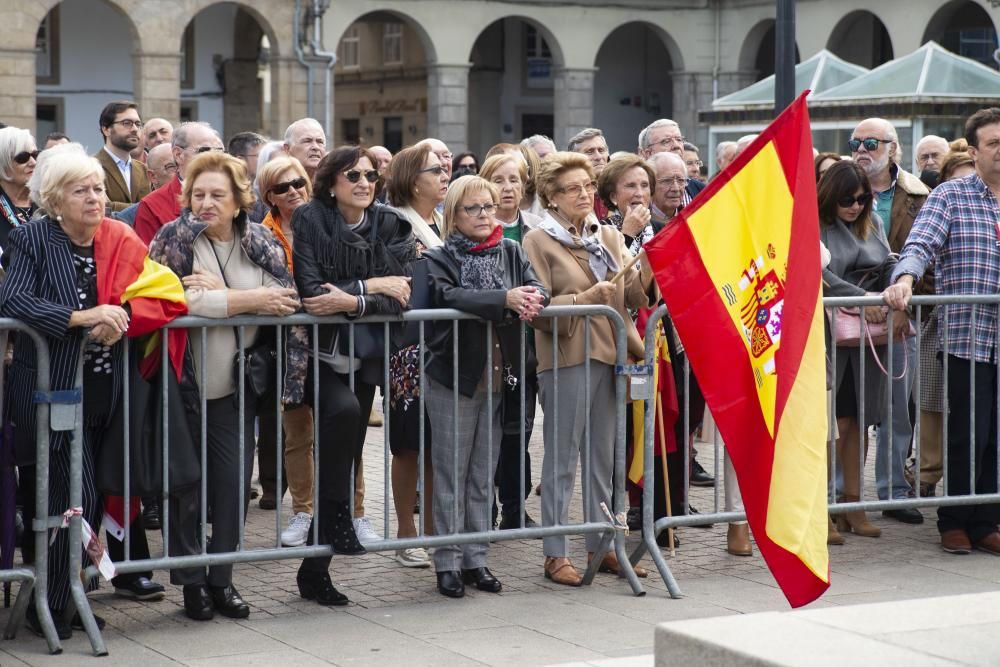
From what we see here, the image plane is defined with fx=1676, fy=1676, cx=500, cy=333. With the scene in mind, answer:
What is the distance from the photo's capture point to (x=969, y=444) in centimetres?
849

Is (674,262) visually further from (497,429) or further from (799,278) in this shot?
(497,429)

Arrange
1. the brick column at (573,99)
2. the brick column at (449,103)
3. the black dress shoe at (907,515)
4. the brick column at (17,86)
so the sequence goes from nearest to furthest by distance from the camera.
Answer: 1. the black dress shoe at (907,515)
2. the brick column at (17,86)
3. the brick column at (449,103)
4. the brick column at (573,99)

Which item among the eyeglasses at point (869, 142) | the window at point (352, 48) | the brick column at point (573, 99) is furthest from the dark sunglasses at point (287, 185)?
the window at point (352, 48)

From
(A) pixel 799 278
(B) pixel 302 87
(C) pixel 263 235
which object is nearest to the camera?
(A) pixel 799 278

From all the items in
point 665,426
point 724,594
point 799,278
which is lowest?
point 724,594

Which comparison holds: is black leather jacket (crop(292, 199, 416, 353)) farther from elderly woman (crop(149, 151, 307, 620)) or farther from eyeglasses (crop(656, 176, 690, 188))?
eyeglasses (crop(656, 176, 690, 188))

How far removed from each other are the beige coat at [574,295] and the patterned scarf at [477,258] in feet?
1.00

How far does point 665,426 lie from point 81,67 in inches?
1207

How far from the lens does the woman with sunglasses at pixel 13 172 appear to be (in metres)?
7.99

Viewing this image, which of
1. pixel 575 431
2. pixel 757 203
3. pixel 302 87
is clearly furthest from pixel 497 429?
pixel 302 87

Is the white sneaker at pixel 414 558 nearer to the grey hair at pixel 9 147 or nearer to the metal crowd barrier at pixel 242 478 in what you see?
the metal crowd barrier at pixel 242 478

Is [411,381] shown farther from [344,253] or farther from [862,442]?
[862,442]

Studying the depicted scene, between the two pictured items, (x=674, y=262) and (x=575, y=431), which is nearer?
(x=674, y=262)

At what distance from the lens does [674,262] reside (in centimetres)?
648
